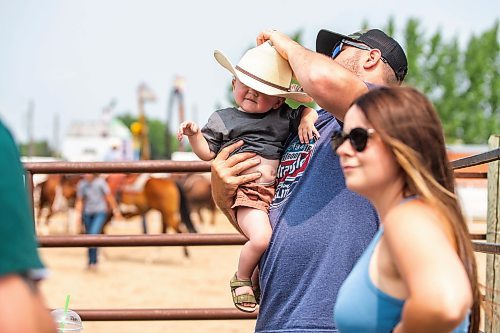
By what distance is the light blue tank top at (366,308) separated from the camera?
160cm

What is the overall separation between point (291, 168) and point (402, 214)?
104cm

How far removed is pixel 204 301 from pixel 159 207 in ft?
20.3

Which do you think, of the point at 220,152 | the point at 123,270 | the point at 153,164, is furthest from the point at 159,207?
the point at 220,152

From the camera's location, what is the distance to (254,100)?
2719 mm

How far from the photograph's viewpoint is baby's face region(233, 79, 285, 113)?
2.71m

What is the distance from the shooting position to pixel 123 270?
13000 millimetres

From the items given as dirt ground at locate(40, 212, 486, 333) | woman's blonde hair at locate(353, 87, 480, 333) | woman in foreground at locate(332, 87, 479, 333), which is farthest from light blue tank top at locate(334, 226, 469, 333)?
dirt ground at locate(40, 212, 486, 333)

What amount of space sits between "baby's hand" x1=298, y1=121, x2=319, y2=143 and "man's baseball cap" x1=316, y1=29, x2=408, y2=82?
1.06 feet

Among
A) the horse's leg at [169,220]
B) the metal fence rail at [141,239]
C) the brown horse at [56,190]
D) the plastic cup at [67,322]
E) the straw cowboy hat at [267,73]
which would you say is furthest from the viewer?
the brown horse at [56,190]

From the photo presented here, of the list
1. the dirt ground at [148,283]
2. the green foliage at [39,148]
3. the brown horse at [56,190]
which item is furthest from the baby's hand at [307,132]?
the green foliage at [39,148]

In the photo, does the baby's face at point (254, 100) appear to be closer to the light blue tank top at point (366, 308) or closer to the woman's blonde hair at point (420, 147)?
the woman's blonde hair at point (420, 147)

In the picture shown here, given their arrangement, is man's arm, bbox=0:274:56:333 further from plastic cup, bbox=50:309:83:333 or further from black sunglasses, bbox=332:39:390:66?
plastic cup, bbox=50:309:83:333

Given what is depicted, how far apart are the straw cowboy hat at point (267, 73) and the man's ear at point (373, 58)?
222mm

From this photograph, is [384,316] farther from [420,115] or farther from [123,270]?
[123,270]
